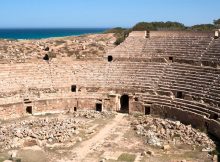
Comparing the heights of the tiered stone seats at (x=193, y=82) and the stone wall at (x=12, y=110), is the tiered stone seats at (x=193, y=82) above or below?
above

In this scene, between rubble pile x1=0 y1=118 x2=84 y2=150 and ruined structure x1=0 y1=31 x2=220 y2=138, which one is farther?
ruined structure x1=0 y1=31 x2=220 y2=138

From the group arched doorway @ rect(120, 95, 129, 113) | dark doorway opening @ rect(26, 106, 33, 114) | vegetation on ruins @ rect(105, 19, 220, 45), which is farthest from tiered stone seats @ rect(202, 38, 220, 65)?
vegetation on ruins @ rect(105, 19, 220, 45)

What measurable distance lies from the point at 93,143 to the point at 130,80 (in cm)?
1087

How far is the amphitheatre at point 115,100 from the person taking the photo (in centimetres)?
2336

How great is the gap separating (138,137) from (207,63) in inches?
389

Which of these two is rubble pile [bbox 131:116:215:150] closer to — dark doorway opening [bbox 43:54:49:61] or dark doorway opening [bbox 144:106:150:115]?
dark doorway opening [bbox 144:106:150:115]

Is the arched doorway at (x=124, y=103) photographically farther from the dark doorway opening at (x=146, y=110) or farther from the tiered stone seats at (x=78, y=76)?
the dark doorway opening at (x=146, y=110)

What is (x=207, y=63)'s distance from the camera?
31484 millimetres

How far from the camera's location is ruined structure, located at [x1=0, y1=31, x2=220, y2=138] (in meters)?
30.4

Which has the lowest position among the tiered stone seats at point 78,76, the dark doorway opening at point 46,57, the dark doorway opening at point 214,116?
the dark doorway opening at point 214,116

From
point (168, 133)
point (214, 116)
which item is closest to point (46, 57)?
point (168, 133)

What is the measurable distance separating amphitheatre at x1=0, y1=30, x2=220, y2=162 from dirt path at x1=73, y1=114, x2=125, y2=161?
0.06 metres

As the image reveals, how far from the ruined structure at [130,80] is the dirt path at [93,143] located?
15.1ft

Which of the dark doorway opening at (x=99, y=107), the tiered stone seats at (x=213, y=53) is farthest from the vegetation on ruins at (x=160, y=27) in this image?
the dark doorway opening at (x=99, y=107)
